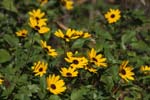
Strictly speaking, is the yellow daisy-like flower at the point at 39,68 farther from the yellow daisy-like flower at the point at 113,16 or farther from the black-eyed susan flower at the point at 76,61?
the yellow daisy-like flower at the point at 113,16

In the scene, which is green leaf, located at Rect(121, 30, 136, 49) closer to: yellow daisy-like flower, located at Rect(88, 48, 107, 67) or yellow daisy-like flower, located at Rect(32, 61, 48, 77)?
yellow daisy-like flower, located at Rect(88, 48, 107, 67)

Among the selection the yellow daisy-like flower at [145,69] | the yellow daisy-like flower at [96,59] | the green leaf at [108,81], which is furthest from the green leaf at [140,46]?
the green leaf at [108,81]

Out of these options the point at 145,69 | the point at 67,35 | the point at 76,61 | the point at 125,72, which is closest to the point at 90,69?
the point at 76,61

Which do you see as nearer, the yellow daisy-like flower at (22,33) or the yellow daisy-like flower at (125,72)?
the yellow daisy-like flower at (125,72)

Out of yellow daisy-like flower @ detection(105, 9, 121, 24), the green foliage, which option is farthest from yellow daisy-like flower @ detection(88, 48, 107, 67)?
yellow daisy-like flower @ detection(105, 9, 121, 24)

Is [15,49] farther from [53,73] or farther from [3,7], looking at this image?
[3,7]

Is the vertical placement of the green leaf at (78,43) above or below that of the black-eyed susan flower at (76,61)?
above

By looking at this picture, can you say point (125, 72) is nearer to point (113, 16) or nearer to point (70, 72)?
point (70, 72)
